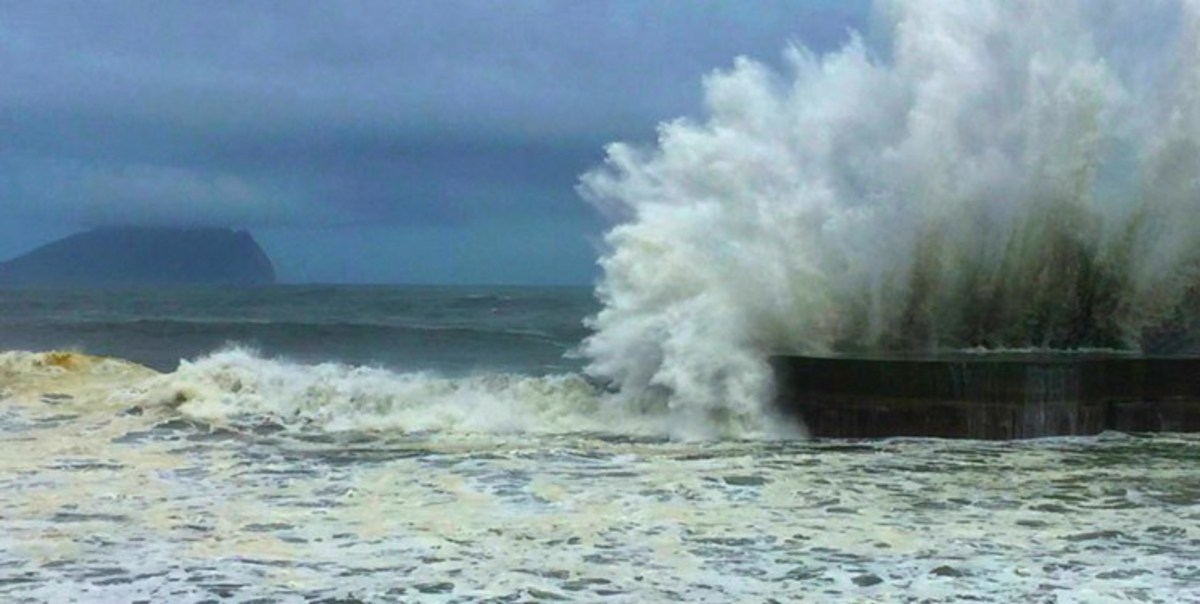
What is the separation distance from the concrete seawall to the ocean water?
0.29 m

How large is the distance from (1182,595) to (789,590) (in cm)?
176

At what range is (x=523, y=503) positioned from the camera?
805 cm

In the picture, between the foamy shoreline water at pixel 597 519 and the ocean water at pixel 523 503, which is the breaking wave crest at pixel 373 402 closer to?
the ocean water at pixel 523 503

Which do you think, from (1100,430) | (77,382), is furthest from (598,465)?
(77,382)

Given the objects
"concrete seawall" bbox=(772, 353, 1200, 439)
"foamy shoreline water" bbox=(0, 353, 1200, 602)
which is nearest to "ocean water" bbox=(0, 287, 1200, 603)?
"foamy shoreline water" bbox=(0, 353, 1200, 602)

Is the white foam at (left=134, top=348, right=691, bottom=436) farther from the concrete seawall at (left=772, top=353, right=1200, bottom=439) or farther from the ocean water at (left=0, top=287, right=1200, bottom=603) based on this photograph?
the concrete seawall at (left=772, top=353, right=1200, bottom=439)

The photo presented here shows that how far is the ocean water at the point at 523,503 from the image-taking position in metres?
5.96

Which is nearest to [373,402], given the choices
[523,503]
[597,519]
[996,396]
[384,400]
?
[384,400]

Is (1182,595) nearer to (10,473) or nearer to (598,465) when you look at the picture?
(598,465)

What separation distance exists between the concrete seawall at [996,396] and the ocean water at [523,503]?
0.95 ft

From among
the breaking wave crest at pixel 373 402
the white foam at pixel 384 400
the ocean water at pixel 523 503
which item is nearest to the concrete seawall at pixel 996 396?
the ocean water at pixel 523 503

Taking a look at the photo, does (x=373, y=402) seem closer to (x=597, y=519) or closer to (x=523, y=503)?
(x=523, y=503)

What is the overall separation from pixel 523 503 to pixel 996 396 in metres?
4.97

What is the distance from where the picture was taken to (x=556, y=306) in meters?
55.8
